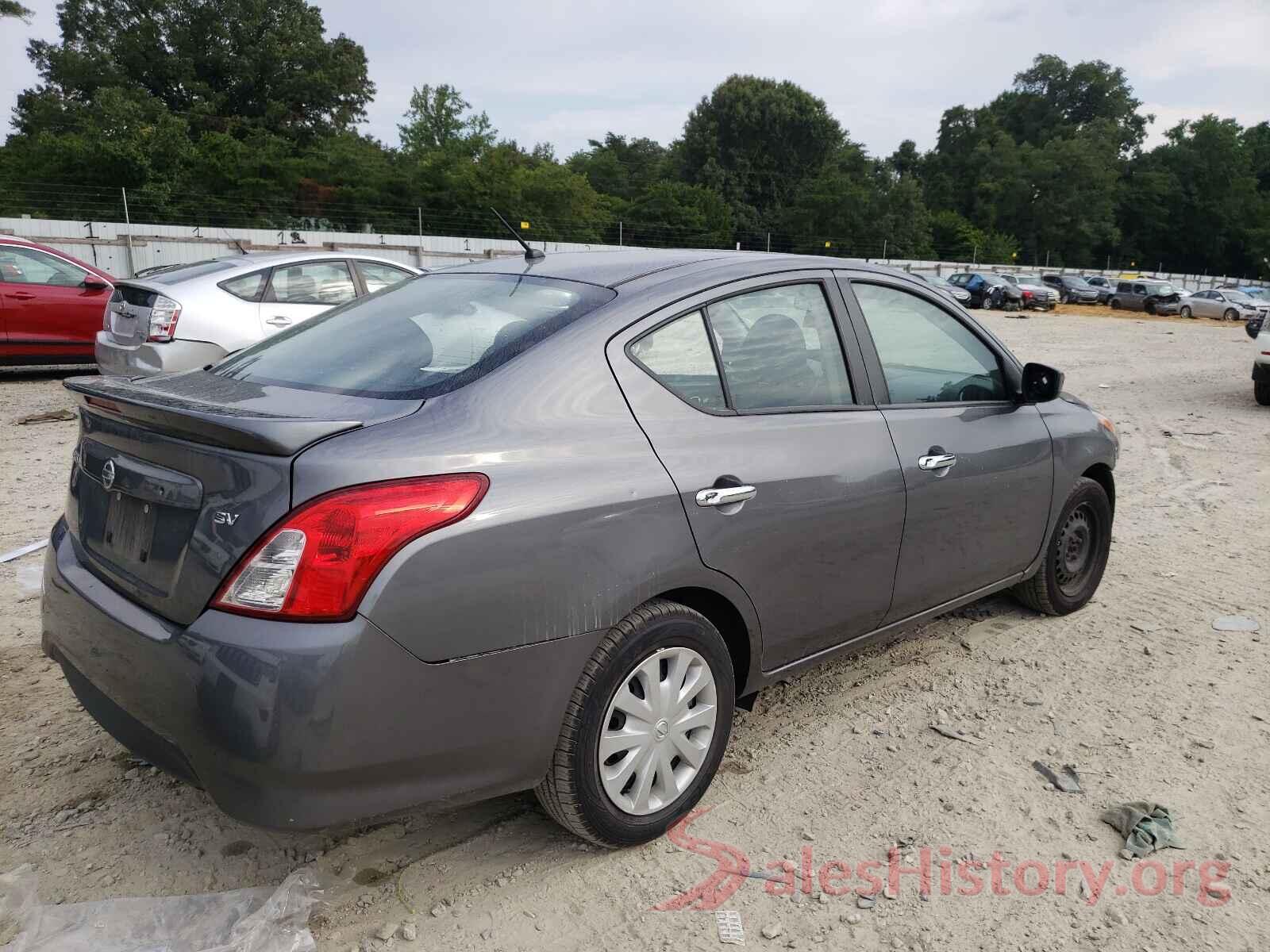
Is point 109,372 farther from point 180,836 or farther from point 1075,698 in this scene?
point 1075,698

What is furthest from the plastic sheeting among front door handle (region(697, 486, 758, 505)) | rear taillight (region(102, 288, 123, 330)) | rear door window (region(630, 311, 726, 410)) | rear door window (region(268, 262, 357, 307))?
rear taillight (region(102, 288, 123, 330))

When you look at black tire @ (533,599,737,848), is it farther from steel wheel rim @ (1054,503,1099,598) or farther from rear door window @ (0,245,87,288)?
rear door window @ (0,245,87,288)

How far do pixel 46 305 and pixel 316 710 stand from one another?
10.3m

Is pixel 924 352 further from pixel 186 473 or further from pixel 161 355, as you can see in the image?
pixel 161 355

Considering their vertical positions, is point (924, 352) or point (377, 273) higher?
point (924, 352)

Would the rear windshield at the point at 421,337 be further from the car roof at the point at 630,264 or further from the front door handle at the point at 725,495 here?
the front door handle at the point at 725,495

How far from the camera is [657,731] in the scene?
2.65 m

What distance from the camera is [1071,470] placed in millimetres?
4223

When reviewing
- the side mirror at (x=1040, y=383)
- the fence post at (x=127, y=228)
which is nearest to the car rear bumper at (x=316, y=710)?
the side mirror at (x=1040, y=383)

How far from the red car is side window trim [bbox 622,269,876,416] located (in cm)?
919

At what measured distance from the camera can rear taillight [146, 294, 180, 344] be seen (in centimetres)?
822

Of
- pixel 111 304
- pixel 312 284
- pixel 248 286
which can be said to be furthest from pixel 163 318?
pixel 312 284

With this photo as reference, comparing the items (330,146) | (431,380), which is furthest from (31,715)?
(330,146)

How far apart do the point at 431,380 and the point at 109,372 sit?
758cm
